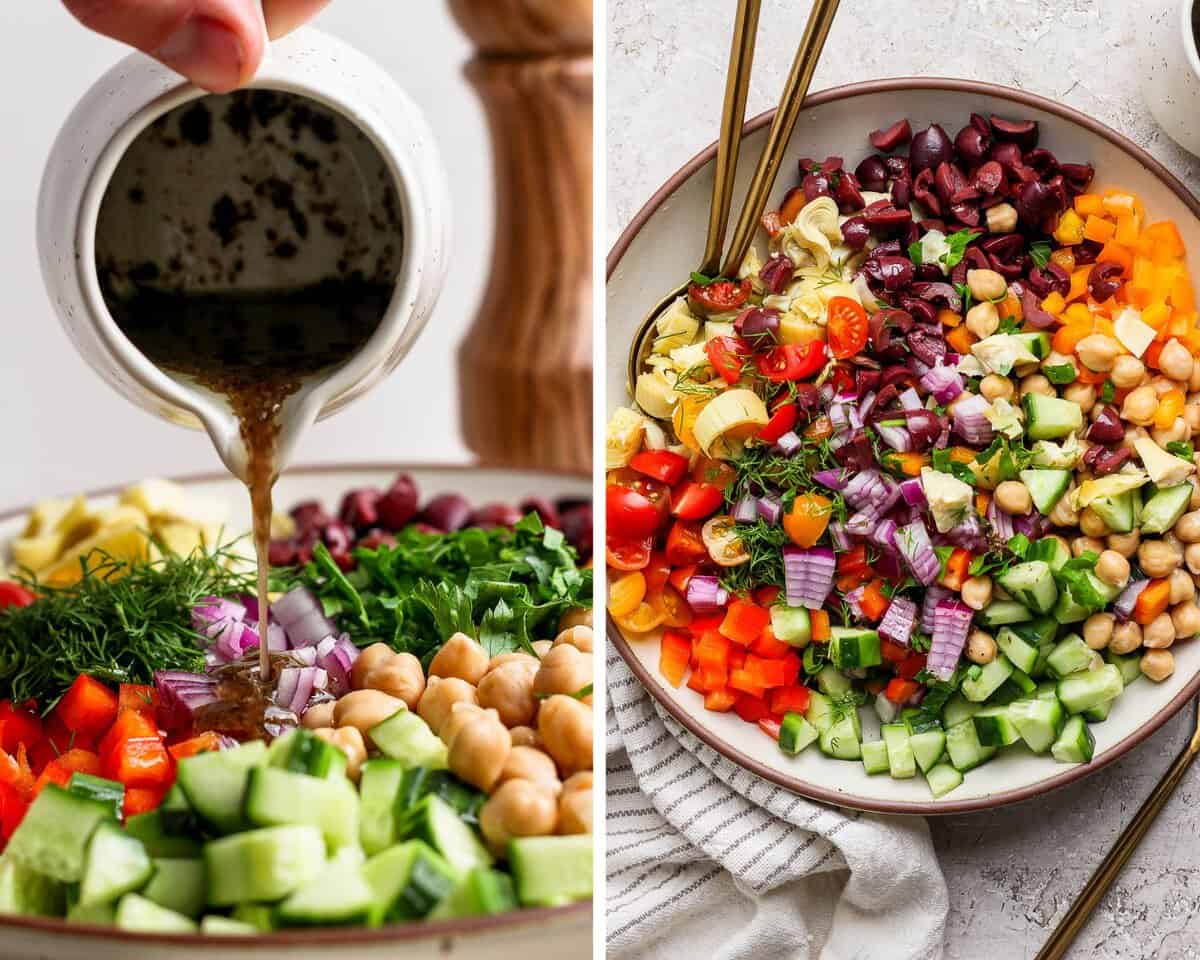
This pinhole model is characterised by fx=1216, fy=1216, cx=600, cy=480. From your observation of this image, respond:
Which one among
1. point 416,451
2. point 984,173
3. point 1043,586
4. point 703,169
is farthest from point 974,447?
point 416,451

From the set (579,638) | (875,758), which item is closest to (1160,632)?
(875,758)

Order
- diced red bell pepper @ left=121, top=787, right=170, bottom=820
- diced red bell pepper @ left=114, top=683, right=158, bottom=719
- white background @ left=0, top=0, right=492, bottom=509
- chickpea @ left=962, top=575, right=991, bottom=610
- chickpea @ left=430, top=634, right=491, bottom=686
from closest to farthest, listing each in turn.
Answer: diced red bell pepper @ left=121, top=787, right=170, bottom=820
chickpea @ left=430, top=634, right=491, bottom=686
diced red bell pepper @ left=114, top=683, right=158, bottom=719
chickpea @ left=962, top=575, right=991, bottom=610
white background @ left=0, top=0, right=492, bottom=509

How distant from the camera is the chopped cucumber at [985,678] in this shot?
150cm

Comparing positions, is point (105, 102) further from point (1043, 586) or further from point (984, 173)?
point (1043, 586)

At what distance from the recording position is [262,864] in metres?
0.82

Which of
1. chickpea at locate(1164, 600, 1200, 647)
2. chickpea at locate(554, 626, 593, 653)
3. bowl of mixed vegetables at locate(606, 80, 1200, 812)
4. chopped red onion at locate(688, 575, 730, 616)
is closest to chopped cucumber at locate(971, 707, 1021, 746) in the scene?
bowl of mixed vegetables at locate(606, 80, 1200, 812)

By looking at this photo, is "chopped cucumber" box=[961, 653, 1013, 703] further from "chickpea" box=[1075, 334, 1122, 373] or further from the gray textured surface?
"chickpea" box=[1075, 334, 1122, 373]

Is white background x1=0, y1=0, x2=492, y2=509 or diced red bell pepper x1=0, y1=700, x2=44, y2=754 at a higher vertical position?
white background x1=0, y1=0, x2=492, y2=509

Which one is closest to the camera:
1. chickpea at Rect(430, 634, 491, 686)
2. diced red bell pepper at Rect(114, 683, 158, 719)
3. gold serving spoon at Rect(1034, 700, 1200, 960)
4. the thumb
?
the thumb

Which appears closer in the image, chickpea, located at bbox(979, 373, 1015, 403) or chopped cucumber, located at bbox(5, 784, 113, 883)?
chopped cucumber, located at bbox(5, 784, 113, 883)

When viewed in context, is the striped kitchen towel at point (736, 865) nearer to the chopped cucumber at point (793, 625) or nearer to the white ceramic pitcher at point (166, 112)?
the chopped cucumber at point (793, 625)

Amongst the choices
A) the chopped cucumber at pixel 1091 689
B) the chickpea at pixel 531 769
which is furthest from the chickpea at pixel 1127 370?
the chickpea at pixel 531 769

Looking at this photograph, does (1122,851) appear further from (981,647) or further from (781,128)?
(781,128)

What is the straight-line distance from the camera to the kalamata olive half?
1527 millimetres
